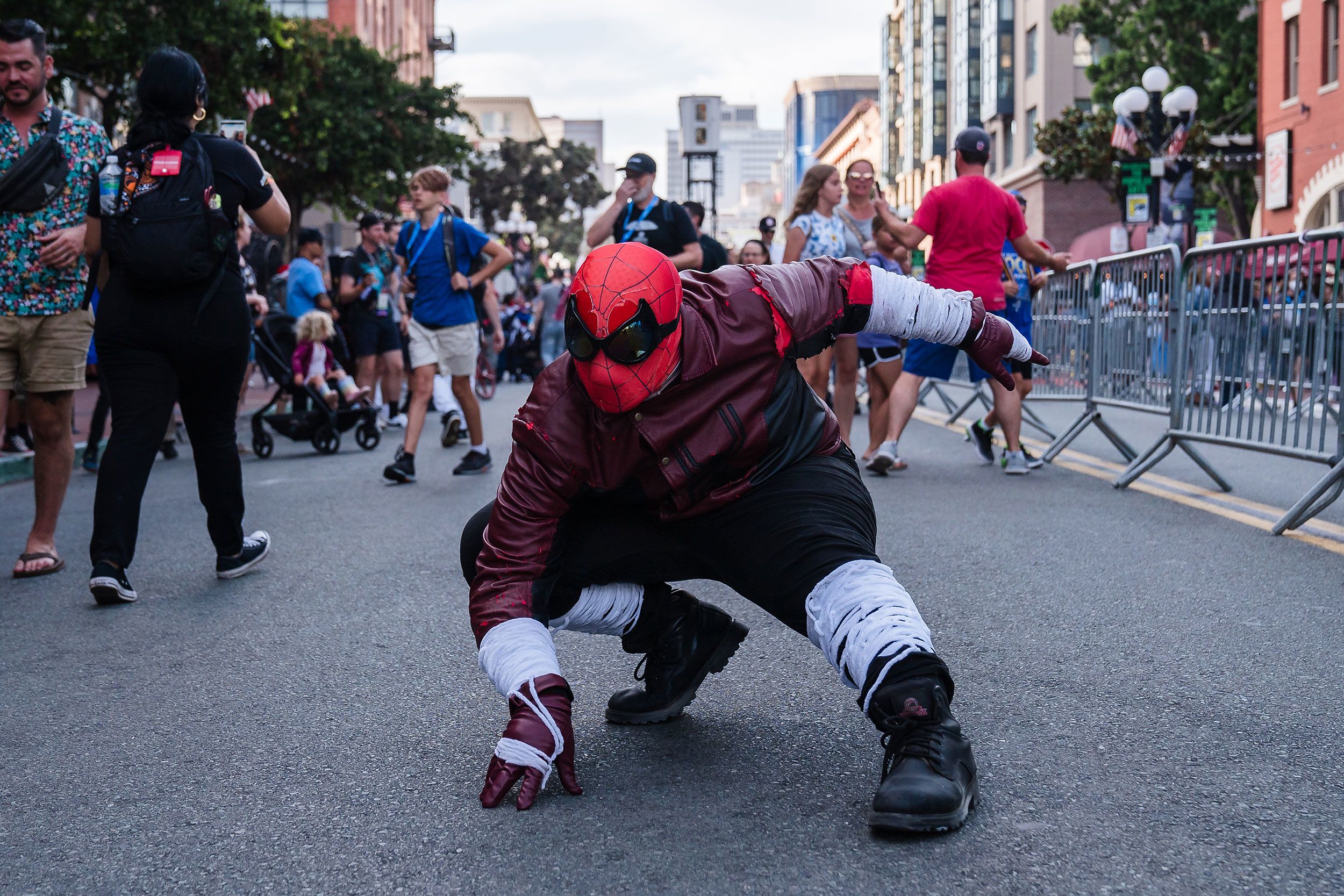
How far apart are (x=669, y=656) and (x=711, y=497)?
0.60 metres

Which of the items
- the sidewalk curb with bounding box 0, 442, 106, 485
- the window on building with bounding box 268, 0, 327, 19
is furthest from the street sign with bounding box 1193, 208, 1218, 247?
the window on building with bounding box 268, 0, 327, 19

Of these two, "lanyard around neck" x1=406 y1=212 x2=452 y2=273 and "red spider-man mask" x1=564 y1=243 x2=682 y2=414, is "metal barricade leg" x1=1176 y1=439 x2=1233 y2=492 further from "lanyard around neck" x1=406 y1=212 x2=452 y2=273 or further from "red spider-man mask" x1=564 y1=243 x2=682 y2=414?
"red spider-man mask" x1=564 y1=243 x2=682 y2=414

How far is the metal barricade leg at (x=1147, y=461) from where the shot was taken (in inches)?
311

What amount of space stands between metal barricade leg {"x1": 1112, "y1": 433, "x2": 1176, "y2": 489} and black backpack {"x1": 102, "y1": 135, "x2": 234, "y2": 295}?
16.2 feet

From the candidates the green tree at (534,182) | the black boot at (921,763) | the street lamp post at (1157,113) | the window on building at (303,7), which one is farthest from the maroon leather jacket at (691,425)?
the green tree at (534,182)

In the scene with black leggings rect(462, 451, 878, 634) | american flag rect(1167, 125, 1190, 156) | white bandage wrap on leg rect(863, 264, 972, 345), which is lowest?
black leggings rect(462, 451, 878, 634)

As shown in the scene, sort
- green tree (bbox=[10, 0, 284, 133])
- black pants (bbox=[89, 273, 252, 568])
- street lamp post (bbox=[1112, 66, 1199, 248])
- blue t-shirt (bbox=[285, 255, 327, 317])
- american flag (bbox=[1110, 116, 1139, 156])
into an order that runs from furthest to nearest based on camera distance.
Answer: american flag (bbox=[1110, 116, 1139, 156]) → street lamp post (bbox=[1112, 66, 1199, 248]) → green tree (bbox=[10, 0, 284, 133]) → blue t-shirt (bbox=[285, 255, 327, 317]) → black pants (bbox=[89, 273, 252, 568])

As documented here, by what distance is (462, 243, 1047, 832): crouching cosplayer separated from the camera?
2.77 meters

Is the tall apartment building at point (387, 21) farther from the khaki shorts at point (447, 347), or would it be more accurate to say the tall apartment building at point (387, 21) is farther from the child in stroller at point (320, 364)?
the khaki shorts at point (447, 347)

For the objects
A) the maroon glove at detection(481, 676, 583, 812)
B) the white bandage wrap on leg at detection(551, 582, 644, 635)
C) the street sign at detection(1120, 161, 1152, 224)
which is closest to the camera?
the maroon glove at detection(481, 676, 583, 812)

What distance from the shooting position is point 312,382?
11539 mm

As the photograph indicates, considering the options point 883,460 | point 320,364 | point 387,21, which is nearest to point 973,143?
point 883,460

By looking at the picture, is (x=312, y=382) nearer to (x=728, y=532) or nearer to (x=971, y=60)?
(x=728, y=532)

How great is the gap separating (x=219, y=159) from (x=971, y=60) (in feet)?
201
